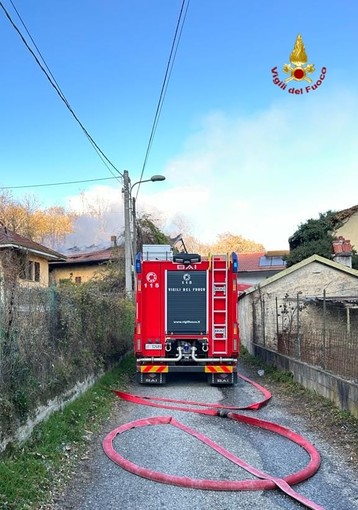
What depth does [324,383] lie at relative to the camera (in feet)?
29.9

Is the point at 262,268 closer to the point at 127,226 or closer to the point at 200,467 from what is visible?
the point at 127,226

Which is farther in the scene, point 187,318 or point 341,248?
point 341,248

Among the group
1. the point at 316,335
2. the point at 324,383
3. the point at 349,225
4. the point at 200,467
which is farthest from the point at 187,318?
the point at 349,225

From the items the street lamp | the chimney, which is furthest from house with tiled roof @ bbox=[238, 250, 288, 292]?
the street lamp

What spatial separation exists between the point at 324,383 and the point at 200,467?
425 cm

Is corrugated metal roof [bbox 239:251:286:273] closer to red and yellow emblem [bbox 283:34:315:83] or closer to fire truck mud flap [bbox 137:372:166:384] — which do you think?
fire truck mud flap [bbox 137:372:166:384]

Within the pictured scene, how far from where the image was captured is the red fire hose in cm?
498

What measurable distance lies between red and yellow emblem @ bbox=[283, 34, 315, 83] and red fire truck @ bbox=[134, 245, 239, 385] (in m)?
4.35

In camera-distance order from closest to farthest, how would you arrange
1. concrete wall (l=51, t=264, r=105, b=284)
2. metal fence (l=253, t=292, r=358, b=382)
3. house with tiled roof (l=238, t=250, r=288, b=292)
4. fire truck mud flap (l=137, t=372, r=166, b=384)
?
1. metal fence (l=253, t=292, r=358, b=382)
2. fire truck mud flap (l=137, t=372, r=166, b=384)
3. concrete wall (l=51, t=264, r=105, b=284)
4. house with tiled roof (l=238, t=250, r=288, b=292)

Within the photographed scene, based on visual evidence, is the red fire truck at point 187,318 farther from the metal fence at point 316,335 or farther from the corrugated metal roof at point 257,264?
the corrugated metal roof at point 257,264

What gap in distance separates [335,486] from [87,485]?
2.59m

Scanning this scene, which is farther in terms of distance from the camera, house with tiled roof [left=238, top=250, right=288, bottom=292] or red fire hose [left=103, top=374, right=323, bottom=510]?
house with tiled roof [left=238, top=250, right=288, bottom=292]

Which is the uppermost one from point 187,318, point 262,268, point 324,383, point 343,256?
point 262,268

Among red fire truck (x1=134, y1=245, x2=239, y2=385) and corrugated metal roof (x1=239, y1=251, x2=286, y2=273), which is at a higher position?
corrugated metal roof (x1=239, y1=251, x2=286, y2=273)
